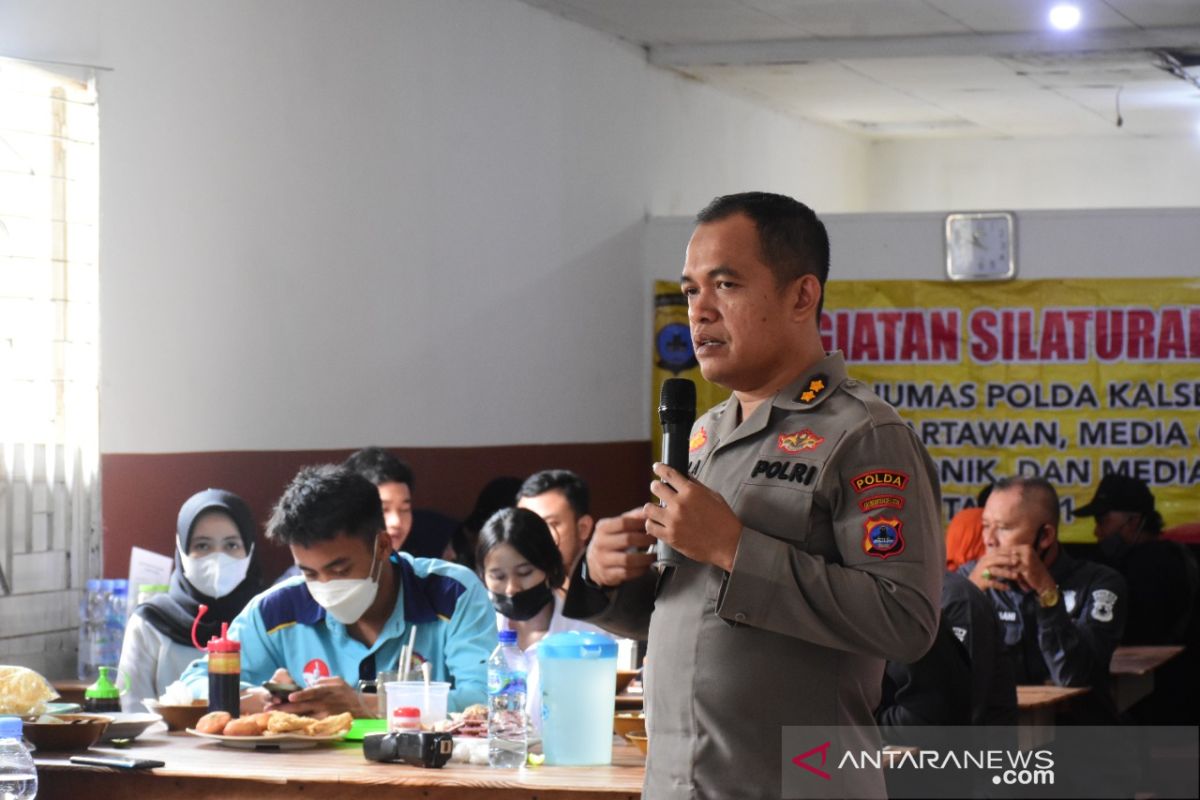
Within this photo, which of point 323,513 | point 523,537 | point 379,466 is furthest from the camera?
point 379,466

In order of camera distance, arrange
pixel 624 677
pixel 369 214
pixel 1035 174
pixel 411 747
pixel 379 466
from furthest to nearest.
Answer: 1. pixel 1035 174
2. pixel 369 214
3. pixel 379 466
4. pixel 624 677
5. pixel 411 747

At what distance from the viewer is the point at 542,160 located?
24.5ft

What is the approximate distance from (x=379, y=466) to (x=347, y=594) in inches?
72.9

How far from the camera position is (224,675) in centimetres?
383

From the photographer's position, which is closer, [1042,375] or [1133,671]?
[1133,671]

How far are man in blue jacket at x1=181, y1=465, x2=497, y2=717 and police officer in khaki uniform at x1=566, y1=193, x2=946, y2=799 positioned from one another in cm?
189

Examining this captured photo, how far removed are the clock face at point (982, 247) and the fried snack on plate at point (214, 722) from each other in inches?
202

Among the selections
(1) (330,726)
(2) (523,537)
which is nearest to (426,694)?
(1) (330,726)

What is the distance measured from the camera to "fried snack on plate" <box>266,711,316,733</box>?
3646 millimetres

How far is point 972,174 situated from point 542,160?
16.5 ft

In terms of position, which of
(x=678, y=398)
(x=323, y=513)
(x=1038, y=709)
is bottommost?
(x=1038, y=709)

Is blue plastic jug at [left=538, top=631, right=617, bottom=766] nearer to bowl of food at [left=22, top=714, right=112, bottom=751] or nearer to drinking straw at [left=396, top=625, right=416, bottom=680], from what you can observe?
drinking straw at [left=396, top=625, right=416, bottom=680]

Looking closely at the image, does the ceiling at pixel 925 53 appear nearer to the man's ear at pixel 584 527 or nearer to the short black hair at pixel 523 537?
the man's ear at pixel 584 527

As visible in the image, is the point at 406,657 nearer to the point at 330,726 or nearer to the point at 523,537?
the point at 330,726
